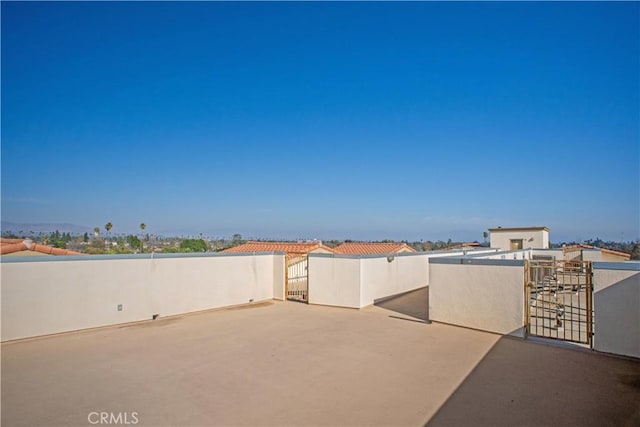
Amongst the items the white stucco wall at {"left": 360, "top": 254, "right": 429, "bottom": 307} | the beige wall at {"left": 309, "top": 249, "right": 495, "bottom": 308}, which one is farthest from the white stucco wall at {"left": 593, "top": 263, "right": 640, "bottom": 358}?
the white stucco wall at {"left": 360, "top": 254, "right": 429, "bottom": 307}

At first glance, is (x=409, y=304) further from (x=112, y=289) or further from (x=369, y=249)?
(x=369, y=249)

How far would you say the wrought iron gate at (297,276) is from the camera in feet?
42.7

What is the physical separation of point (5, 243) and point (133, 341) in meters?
7.10

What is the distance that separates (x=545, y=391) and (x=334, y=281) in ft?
23.9

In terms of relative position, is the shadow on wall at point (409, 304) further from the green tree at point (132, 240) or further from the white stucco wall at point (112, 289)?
the green tree at point (132, 240)

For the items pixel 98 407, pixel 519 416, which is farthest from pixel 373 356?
pixel 98 407

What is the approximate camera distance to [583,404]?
4551 millimetres

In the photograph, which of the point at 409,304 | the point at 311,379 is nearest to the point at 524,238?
the point at 409,304

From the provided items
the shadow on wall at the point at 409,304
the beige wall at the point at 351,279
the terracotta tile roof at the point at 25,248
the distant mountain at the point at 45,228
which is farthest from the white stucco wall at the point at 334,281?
the distant mountain at the point at 45,228

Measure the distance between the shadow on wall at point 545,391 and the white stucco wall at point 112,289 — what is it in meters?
8.07

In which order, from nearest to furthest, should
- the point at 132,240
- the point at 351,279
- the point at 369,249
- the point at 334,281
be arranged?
1. the point at 351,279
2. the point at 334,281
3. the point at 132,240
4. the point at 369,249

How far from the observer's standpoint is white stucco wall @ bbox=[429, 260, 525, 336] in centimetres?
768

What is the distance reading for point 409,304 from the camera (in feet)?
38.6

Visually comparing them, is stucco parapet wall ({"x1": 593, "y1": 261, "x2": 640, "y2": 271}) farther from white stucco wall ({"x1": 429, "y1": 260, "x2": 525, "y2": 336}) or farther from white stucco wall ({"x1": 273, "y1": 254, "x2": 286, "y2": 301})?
white stucco wall ({"x1": 273, "y1": 254, "x2": 286, "y2": 301})
